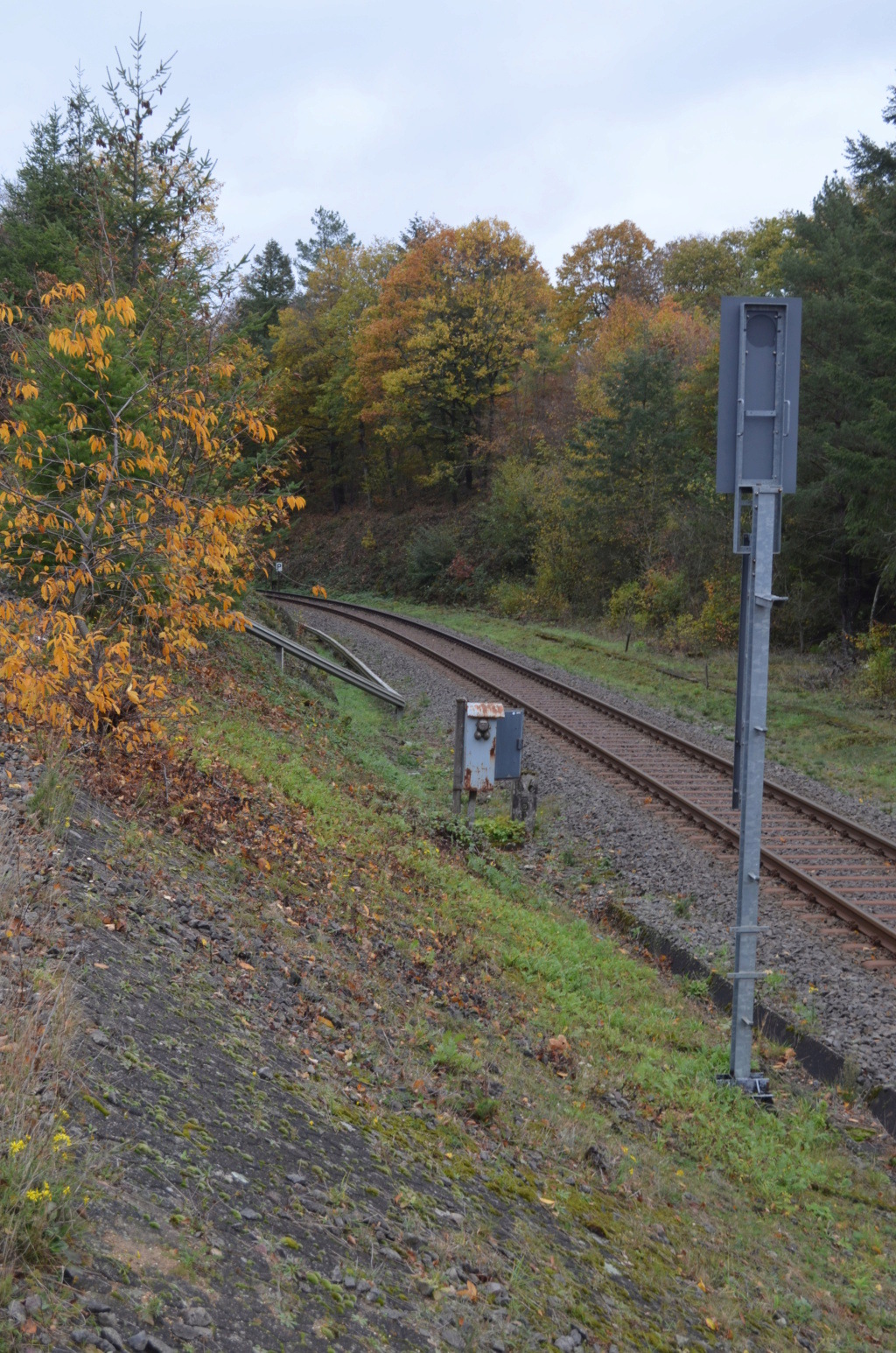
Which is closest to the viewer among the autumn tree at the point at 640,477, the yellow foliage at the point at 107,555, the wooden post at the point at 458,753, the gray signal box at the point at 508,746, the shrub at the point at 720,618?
the yellow foliage at the point at 107,555

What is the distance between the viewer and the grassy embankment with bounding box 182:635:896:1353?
4.45 m

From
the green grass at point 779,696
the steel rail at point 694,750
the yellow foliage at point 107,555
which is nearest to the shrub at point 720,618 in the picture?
the green grass at point 779,696

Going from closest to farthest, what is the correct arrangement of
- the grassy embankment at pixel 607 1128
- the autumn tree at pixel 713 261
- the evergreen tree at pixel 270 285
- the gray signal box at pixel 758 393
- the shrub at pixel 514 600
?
the grassy embankment at pixel 607 1128
the gray signal box at pixel 758 393
the shrub at pixel 514 600
the autumn tree at pixel 713 261
the evergreen tree at pixel 270 285

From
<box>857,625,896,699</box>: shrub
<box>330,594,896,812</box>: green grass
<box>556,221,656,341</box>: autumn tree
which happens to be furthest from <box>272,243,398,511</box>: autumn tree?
<box>857,625,896,699</box>: shrub

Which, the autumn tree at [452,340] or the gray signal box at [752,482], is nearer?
the gray signal box at [752,482]

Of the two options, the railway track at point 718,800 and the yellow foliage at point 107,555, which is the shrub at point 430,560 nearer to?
the railway track at point 718,800

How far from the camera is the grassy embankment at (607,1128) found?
4.45 meters

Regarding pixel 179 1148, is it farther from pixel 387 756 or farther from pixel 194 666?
pixel 387 756

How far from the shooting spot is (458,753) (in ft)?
40.0

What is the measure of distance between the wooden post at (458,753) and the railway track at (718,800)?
10.7 feet

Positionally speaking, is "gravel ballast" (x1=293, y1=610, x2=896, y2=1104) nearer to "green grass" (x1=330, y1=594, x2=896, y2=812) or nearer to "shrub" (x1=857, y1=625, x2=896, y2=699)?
"green grass" (x1=330, y1=594, x2=896, y2=812)

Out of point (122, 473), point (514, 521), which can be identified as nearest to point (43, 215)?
point (122, 473)

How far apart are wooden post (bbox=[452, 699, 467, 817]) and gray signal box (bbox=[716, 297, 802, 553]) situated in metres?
5.66

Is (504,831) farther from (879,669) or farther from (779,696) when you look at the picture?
(879,669)
